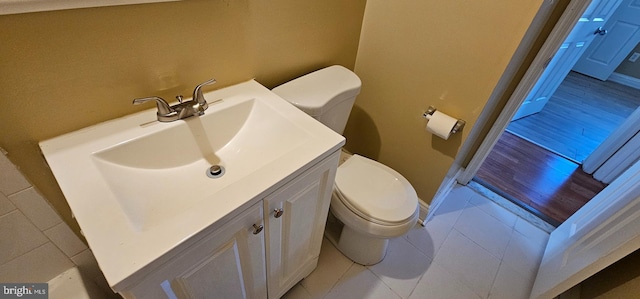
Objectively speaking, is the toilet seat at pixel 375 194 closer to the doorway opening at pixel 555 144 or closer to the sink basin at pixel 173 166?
the sink basin at pixel 173 166

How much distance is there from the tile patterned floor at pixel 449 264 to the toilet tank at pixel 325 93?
741 mm

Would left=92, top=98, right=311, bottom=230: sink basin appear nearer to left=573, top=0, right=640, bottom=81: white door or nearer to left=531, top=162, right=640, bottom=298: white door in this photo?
left=531, top=162, right=640, bottom=298: white door

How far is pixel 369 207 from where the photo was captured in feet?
3.69

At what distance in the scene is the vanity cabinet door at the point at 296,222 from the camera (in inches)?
28.5

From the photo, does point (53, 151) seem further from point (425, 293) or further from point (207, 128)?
point (425, 293)

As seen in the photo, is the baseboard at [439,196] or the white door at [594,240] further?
the baseboard at [439,196]

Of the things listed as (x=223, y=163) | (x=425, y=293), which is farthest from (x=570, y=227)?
(x=223, y=163)

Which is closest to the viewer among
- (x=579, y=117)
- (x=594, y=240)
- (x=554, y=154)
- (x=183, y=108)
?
(x=183, y=108)

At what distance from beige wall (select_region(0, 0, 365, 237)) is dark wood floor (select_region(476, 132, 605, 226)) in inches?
71.6

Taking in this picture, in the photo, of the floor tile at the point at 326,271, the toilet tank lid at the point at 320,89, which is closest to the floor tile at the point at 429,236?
the floor tile at the point at 326,271

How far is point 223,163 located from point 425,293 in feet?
3.75

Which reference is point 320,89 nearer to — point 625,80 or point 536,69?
point 536,69

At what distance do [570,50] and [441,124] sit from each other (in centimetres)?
181

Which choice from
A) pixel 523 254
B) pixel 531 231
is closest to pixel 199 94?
pixel 523 254
